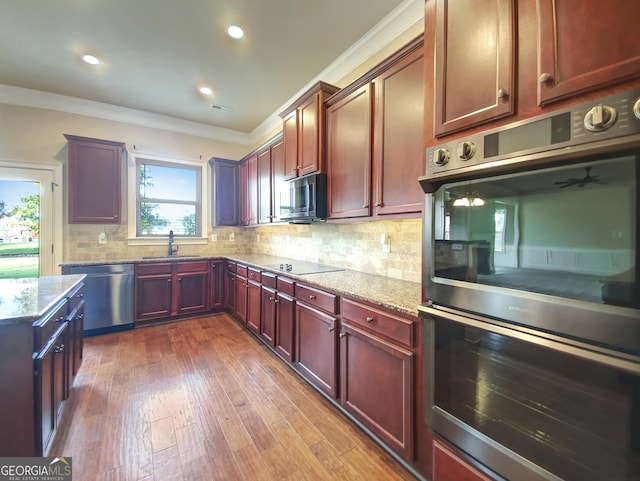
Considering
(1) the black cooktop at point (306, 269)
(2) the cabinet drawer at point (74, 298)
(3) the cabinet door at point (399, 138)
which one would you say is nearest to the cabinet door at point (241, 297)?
(1) the black cooktop at point (306, 269)

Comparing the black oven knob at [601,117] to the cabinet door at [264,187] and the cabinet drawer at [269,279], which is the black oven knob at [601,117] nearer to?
the cabinet drawer at [269,279]

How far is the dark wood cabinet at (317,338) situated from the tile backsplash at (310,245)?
64 cm

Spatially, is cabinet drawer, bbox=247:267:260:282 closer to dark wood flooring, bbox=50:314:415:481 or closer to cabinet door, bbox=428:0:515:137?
dark wood flooring, bbox=50:314:415:481

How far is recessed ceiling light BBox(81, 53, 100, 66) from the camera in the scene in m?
2.90

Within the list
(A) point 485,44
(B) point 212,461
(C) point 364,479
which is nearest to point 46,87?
(B) point 212,461

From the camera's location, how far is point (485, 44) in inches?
41.1

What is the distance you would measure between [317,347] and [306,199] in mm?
1325

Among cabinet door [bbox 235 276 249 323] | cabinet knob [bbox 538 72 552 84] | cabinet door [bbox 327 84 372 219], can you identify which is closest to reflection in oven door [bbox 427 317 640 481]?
cabinet knob [bbox 538 72 552 84]

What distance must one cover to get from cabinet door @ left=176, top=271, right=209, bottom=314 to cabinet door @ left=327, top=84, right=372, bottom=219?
2735 millimetres

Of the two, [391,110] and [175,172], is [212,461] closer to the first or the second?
[391,110]

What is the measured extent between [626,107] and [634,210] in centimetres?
27

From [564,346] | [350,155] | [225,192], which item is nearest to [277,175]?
[350,155]

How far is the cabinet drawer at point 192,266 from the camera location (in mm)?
4098

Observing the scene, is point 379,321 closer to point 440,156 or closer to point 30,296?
point 440,156
